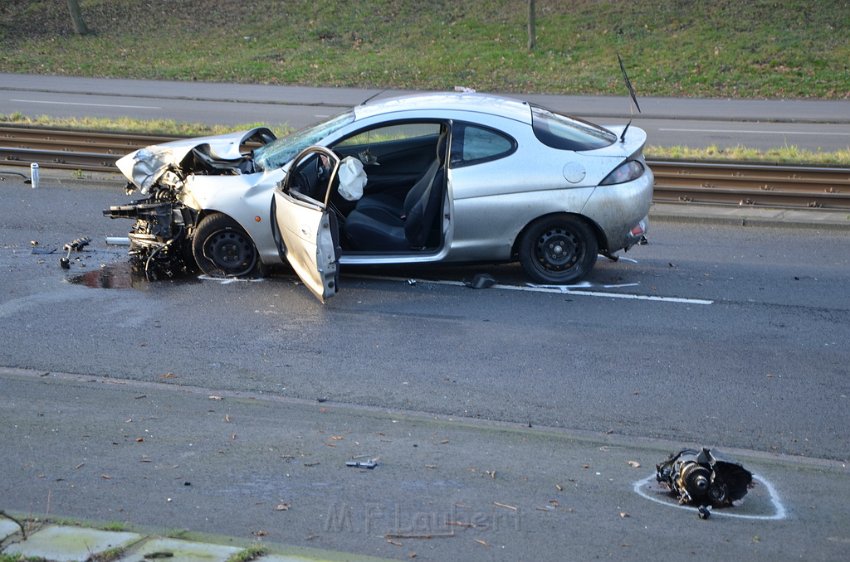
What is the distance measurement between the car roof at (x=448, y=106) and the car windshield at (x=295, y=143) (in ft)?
0.68

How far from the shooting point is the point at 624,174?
9.33 metres

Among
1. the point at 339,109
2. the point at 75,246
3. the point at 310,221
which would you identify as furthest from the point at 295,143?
the point at 339,109

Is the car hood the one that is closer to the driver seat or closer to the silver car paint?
the silver car paint

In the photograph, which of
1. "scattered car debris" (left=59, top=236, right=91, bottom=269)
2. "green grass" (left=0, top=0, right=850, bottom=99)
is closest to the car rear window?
"scattered car debris" (left=59, top=236, right=91, bottom=269)

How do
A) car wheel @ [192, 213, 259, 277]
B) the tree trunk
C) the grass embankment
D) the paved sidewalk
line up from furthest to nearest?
the tree trunk
the grass embankment
car wheel @ [192, 213, 259, 277]
the paved sidewalk

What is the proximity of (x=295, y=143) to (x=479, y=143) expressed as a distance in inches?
69.2

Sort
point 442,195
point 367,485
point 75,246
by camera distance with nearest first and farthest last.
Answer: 1. point 367,485
2. point 442,195
3. point 75,246

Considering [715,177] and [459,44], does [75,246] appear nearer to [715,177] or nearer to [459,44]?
[715,177]

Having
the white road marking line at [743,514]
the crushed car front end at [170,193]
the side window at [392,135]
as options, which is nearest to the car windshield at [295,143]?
the crushed car front end at [170,193]

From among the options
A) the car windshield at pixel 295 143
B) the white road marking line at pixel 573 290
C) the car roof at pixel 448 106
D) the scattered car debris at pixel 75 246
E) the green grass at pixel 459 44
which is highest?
the green grass at pixel 459 44

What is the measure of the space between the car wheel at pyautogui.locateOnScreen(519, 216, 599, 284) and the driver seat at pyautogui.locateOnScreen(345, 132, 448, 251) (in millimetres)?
926

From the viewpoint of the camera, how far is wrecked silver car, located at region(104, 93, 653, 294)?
365 inches

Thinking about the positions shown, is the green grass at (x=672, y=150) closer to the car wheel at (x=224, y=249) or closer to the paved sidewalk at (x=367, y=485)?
the car wheel at (x=224, y=249)

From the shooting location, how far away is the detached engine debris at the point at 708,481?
531 centimetres
